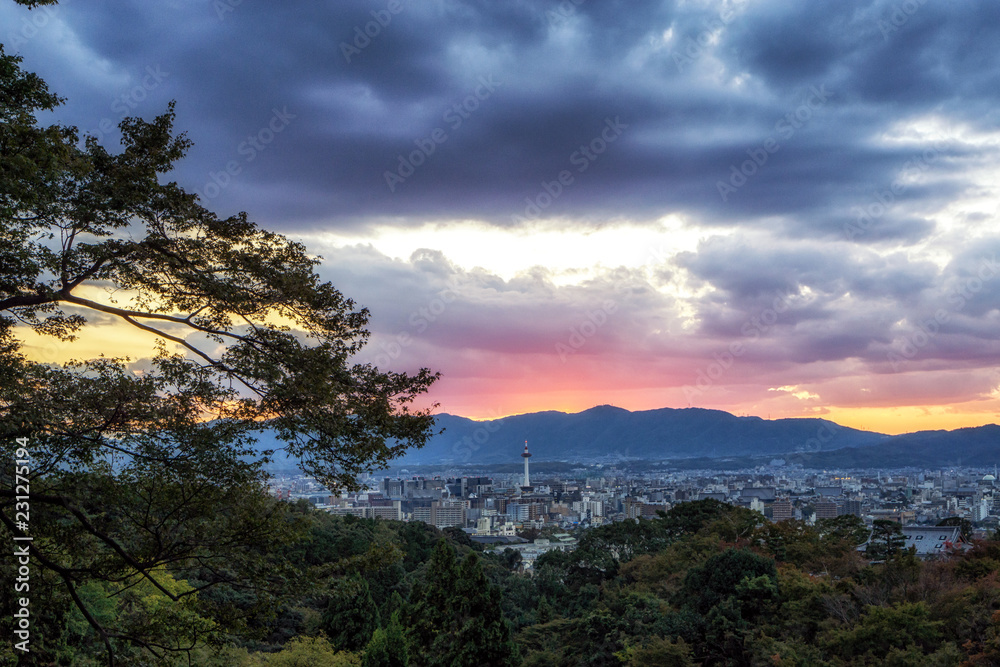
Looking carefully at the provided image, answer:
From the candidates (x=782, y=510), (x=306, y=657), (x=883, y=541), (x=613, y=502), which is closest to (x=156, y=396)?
(x=306, y=657)

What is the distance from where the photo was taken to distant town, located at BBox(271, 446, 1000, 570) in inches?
2408

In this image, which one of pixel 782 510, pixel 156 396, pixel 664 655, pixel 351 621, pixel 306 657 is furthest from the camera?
pixel 782 510

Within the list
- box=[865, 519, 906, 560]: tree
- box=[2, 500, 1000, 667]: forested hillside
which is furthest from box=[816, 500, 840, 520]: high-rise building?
box=[865, 519, 906, 560]: tree

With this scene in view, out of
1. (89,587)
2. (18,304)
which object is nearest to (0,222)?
(18,304)

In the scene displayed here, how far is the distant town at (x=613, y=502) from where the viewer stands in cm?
6116

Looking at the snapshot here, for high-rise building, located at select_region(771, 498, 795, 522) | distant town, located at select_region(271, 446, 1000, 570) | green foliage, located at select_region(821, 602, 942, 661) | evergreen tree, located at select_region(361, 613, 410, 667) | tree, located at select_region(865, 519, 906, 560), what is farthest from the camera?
high-rise building, located at select_region(771, 498, 795, 522)

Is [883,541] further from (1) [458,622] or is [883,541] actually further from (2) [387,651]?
(2) [387,651]

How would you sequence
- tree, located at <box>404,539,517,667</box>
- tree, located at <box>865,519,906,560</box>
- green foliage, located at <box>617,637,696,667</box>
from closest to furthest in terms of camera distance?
1. green foliage, located at <box>617,637,696,667</box>
2. tree, located at <box>404,539,517,667</box>
3. tree, located at <box>865,519,906,560</box>

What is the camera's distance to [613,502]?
99.6m

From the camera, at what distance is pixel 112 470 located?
4.97m

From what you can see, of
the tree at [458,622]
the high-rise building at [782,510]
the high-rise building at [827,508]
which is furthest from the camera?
the high-rise building at [782,510]

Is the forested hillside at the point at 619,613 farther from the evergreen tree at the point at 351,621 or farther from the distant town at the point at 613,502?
the distant town at the point at 613,502

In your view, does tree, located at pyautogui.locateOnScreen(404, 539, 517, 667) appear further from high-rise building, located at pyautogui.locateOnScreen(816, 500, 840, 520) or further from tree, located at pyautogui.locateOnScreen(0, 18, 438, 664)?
high-rise building, located at pyautogui.locateOnScreen(816, 500, 840, 520)

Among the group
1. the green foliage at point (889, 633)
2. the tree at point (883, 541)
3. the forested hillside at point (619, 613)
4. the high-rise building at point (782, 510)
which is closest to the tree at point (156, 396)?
the forested hillside at point (619, 613)
